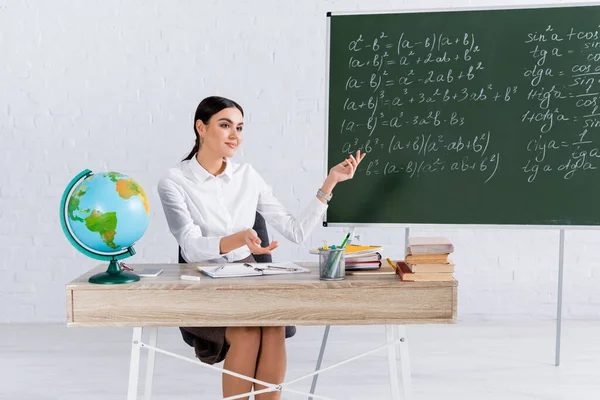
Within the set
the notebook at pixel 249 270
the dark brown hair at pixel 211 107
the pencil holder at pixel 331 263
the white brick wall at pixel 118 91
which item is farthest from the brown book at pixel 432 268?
the white brick wall at pixel 118 91

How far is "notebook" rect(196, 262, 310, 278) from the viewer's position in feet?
5.71

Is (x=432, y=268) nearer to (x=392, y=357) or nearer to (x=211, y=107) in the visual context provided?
(x=392, y=357)

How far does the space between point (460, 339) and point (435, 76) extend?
1603mm

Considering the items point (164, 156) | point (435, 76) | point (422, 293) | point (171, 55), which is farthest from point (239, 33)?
point (422, 293)

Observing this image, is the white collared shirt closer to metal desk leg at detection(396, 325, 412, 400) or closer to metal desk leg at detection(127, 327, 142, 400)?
metal desk leg at detection(127, 327, 142, 400)

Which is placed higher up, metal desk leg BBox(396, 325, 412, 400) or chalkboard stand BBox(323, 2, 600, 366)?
chalkboard stand BBox(323, 2, 600, 366)

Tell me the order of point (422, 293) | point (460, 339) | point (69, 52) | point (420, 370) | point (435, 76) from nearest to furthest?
point (422, 293), point (435, 76), point (420, 370), point (460, 339), point (69, 52)

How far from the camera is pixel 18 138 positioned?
3455 millimetres

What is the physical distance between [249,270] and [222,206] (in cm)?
45

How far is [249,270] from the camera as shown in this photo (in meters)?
1.79

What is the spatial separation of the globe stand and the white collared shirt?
35cm

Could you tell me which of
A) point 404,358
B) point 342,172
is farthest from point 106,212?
point 404,358

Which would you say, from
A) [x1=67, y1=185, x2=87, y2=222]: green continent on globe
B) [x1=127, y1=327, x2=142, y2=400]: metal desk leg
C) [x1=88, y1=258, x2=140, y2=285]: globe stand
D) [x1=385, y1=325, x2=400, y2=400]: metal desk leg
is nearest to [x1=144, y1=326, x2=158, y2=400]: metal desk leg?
[x1=127, y1=327, x2=142, y2=400]: metal desk leg

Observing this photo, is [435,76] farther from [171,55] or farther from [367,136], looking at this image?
[171,55]
